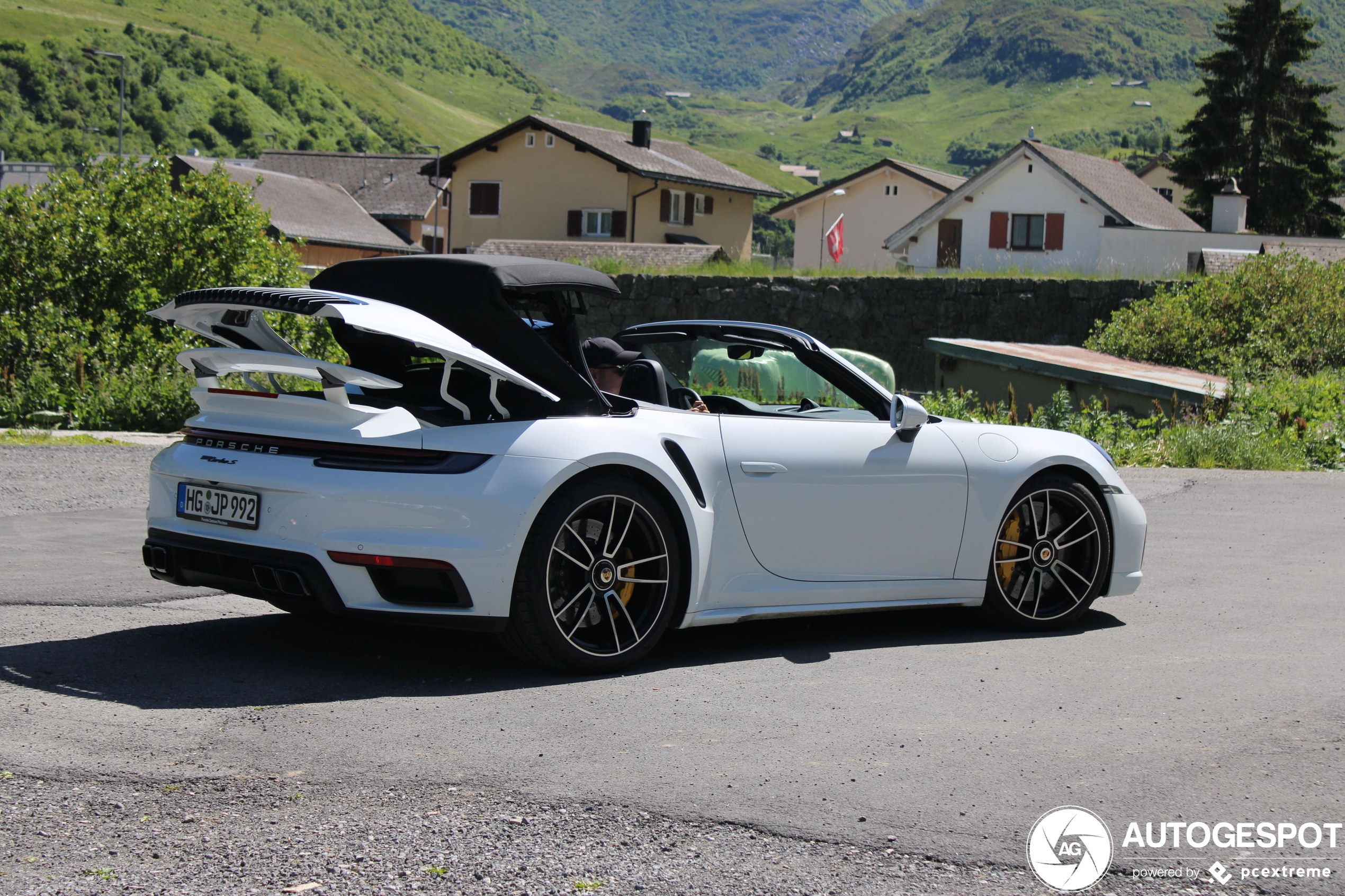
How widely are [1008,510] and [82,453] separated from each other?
360 inches

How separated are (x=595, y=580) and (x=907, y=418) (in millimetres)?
1684

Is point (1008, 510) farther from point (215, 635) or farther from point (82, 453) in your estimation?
point (82, 453)

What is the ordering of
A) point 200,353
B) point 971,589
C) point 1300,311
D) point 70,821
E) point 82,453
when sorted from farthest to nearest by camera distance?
point 1300,311, point 82,453, point 971,589, point 200,353, point 70,821

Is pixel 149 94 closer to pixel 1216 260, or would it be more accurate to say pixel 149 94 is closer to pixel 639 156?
pixel 639 156

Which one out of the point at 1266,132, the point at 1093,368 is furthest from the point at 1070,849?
the point at 1266,132

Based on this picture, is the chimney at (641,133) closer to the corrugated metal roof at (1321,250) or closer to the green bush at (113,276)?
the corrugated metal roof at (1321,250)

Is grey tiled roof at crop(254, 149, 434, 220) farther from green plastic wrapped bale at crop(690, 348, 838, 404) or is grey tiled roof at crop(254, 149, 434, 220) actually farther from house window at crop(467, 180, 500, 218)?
green plastic wrapped bale at crop(690, 348, 838, 404)

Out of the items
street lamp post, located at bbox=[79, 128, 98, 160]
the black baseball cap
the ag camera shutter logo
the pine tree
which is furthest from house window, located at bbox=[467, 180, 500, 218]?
street lamp post, located at bbox=[79, 128, 98, 160]

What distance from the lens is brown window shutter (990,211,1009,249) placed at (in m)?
54.0

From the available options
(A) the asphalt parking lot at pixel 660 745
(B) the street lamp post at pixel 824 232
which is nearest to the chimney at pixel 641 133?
(B) the street lamp post at pixel 824 232

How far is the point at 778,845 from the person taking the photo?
11.1 feet

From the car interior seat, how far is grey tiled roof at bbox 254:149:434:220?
72612 millimetres

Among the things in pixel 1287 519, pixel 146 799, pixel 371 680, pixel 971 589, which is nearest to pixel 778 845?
pixel 146 799

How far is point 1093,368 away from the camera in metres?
18.0
